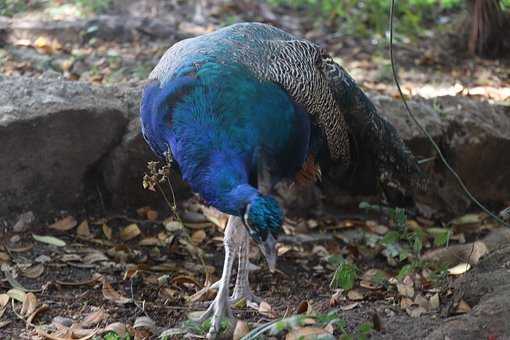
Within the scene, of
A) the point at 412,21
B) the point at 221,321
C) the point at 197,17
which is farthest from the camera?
the point at 412,21

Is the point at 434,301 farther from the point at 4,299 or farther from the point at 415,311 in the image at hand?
the point at 4,299

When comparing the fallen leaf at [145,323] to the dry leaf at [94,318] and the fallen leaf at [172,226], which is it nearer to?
the dry leaf at [94,318]

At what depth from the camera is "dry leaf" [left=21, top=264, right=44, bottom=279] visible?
3864 mm

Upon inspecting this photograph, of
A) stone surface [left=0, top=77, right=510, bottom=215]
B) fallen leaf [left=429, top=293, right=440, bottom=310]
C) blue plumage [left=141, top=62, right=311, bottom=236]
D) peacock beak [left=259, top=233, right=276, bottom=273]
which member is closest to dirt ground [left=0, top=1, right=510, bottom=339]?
fallen leaf [left=429, top=293, right=440, bottom=310]

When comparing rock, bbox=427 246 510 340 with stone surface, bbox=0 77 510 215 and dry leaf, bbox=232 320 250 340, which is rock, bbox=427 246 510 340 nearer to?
dry leaf, bbox=232 320 250 340

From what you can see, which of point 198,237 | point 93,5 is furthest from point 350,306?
point 93,5

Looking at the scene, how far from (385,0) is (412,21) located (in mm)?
364

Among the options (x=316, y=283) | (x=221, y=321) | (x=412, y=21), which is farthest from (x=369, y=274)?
(x=412, y=21)

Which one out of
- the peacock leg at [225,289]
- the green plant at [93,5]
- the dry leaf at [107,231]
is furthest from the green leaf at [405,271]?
the green plant at [93,5]

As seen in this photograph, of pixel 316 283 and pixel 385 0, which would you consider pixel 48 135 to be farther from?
pixel 385 0

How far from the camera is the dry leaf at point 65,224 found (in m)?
4.34

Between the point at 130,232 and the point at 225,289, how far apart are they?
105cm

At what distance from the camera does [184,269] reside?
4176 mm

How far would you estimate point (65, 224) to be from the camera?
14.3 ft
